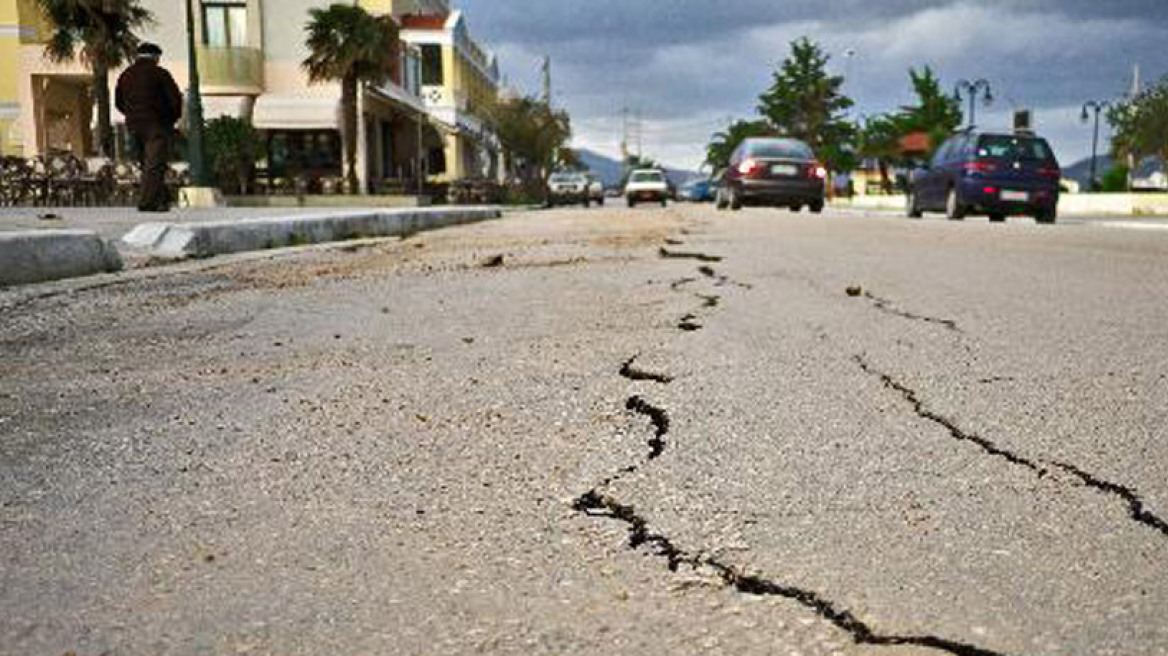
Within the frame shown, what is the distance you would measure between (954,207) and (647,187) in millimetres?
23756

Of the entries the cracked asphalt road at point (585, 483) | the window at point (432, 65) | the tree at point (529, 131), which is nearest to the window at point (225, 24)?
the window at point (432, 65)

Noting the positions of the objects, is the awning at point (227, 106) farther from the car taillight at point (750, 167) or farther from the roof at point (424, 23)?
the roof at point (424, 23)

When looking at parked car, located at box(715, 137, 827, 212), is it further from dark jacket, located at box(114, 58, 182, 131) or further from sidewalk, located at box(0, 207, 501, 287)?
dark jacket, located at box(114, 58, 182, 131)

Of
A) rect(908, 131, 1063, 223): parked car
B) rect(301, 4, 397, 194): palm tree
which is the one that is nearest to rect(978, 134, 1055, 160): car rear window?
rect(908, 131, 1063, 223): parked car

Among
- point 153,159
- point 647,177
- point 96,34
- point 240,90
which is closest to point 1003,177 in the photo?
point 153,159

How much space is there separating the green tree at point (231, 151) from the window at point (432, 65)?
1972 centimetres

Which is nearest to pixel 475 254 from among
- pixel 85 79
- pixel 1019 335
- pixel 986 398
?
pixel 1019 335

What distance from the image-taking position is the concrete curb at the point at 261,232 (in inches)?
296

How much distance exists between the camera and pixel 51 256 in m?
5.80

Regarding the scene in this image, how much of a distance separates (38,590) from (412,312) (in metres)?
3.12

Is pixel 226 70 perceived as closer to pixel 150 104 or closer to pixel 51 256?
pixel 150 104

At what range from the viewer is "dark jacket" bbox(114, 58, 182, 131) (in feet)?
37.6

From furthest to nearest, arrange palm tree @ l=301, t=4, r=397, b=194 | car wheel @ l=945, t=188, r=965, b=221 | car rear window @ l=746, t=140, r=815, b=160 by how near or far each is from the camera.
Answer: palm tree @ l=301, t=4, r=397, b=194, car rear window @ l=746, t=140, r=815, b=160, car wheel @ l=945, t=188, r=965, b=221

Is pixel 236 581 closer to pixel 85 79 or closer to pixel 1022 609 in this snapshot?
pixel 1022 609
